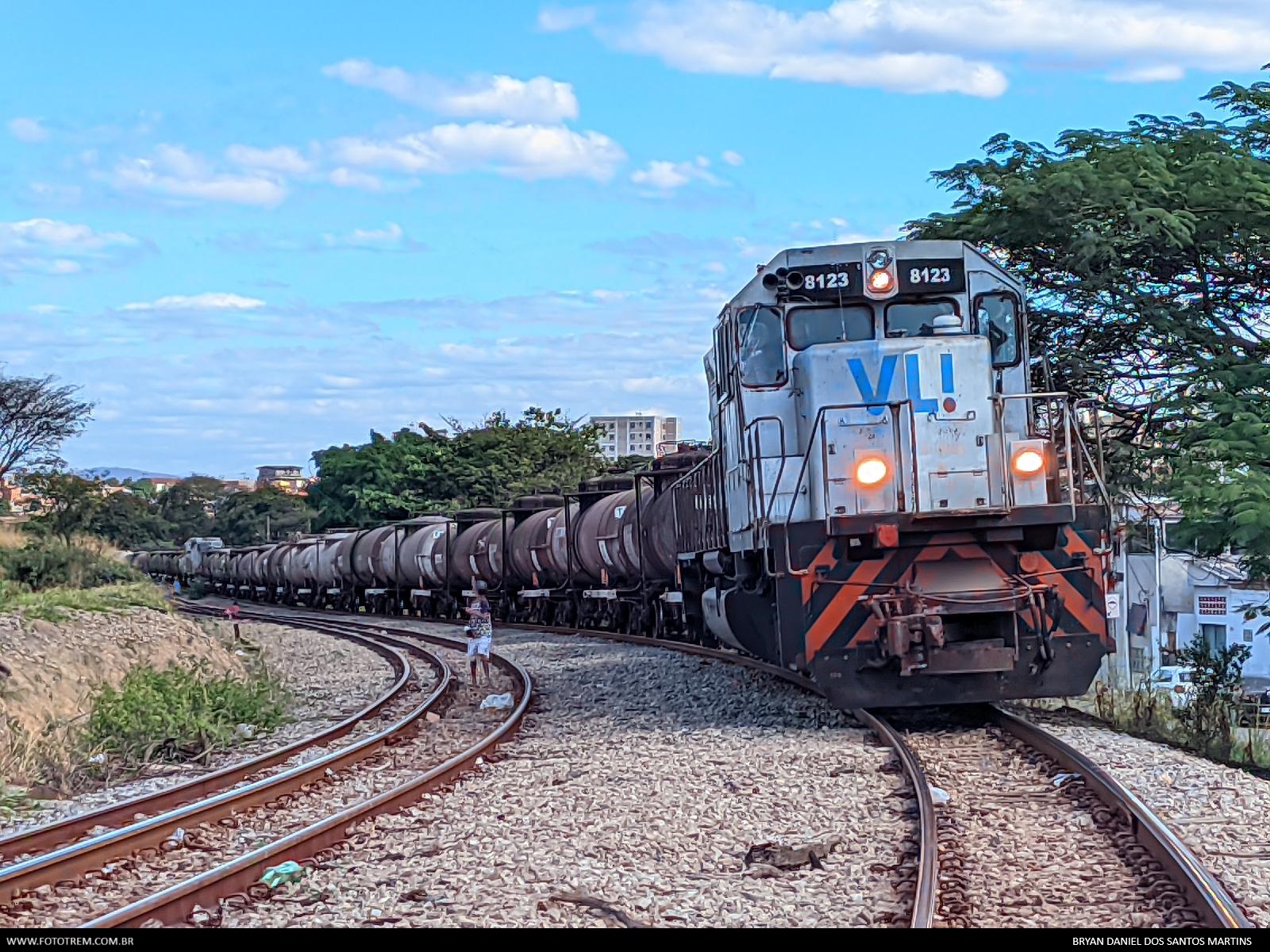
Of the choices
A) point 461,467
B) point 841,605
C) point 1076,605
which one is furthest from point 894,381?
point 461,467

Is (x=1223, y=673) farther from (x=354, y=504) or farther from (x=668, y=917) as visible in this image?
Result: (x=354, y=504)

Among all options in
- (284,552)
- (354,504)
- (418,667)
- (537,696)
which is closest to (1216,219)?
(537,696)

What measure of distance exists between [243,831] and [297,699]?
25.1ft

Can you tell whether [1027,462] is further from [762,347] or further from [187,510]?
[187,510]

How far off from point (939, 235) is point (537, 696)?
20.2ft

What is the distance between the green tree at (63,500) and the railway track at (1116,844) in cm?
3704

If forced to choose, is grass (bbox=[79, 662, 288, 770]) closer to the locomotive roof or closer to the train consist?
the train consist

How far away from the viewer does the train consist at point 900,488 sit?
9234 millimetres

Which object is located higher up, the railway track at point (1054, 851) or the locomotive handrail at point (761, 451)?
the locomotive handrail at point (761, 451)

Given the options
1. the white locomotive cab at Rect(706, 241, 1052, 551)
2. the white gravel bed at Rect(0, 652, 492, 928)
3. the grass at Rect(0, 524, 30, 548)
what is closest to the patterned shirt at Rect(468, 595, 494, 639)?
the white gravel bed at Rect(0, 652, 492, 928)

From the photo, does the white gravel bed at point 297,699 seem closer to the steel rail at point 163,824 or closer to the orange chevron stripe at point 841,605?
the steel rail at point 163,824

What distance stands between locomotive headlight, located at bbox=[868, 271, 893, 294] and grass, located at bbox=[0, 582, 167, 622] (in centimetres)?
1011

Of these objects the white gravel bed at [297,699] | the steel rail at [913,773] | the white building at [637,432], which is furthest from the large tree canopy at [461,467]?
the steel rail at [913,773]

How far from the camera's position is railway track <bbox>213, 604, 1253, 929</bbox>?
4855 millimetres
